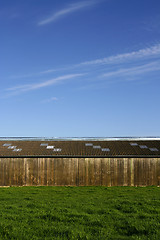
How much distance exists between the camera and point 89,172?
111ft

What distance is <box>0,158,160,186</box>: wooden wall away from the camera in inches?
1331

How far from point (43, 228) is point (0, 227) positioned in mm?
1523

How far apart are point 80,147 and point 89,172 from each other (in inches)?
168

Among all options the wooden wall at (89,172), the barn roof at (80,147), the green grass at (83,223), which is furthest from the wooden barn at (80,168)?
the green grass at (83,223)

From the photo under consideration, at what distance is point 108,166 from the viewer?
3384 centimetres

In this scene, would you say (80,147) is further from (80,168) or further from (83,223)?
(83,223)

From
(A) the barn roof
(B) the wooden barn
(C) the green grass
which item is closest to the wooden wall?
(B) the wooden barn

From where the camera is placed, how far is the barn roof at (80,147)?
3478cm

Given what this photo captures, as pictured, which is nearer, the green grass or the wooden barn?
the green grass

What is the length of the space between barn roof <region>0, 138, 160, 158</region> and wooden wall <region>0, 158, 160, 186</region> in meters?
0.71

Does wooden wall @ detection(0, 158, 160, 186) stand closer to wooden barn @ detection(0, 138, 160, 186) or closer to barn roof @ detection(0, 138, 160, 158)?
wooden barn @ detection(0, 138, 160, 186)

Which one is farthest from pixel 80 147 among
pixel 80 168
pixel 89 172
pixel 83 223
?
pixel 83 223

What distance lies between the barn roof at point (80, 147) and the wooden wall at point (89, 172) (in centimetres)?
71

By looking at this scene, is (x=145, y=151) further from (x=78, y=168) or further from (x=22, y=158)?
(x=22, y=158)
